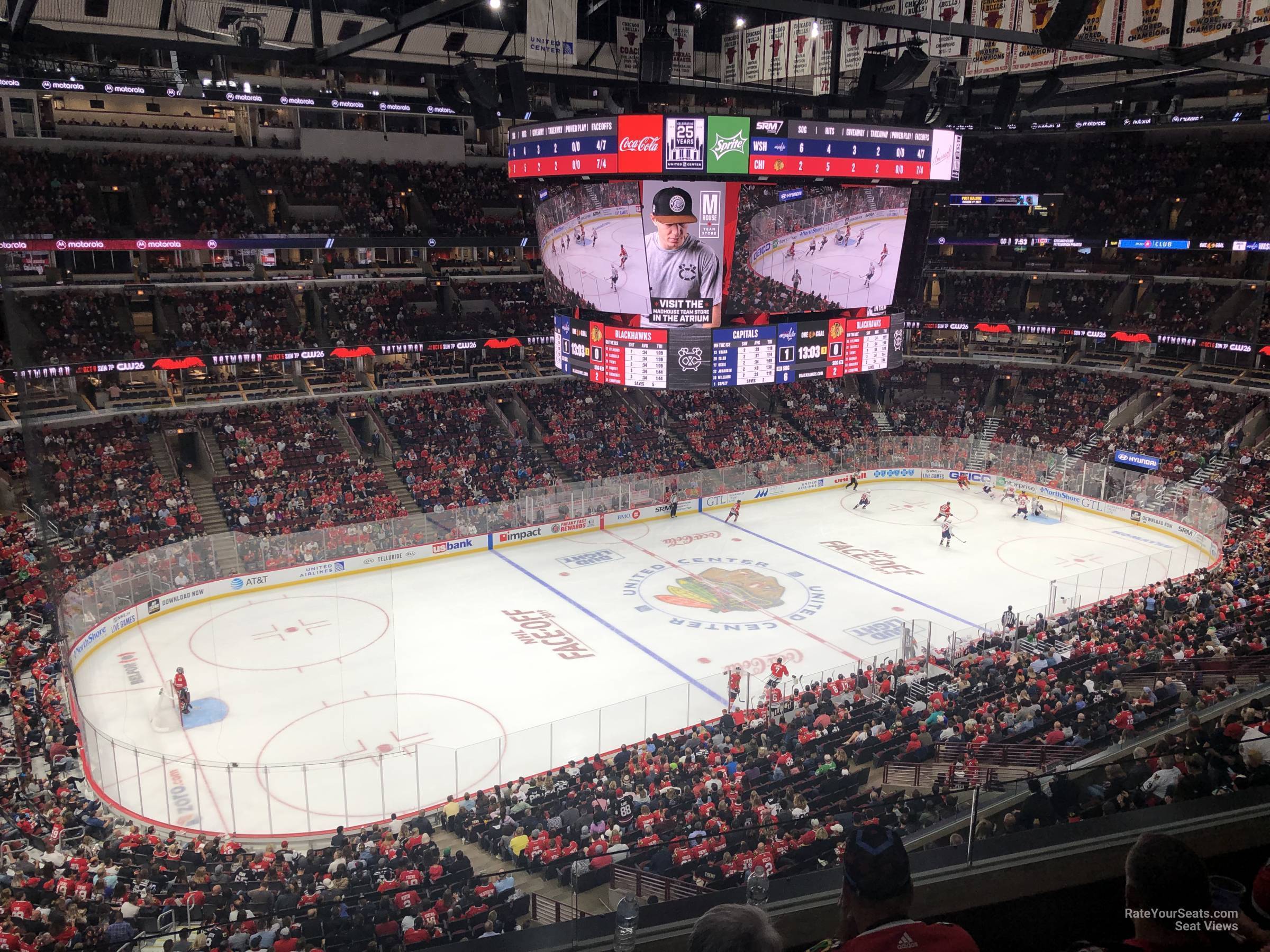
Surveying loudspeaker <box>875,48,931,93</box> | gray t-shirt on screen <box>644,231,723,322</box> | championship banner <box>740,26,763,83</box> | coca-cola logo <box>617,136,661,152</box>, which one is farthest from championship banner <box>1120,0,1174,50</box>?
championship banner <box>740,26,763,83</box>

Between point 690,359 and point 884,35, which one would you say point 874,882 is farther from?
point 884,35

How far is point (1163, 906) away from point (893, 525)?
32827 millimetres

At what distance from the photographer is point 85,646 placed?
896 inches

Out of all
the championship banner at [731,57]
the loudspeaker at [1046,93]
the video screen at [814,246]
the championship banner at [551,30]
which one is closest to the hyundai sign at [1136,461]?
the loudspeaker at [1046,93]

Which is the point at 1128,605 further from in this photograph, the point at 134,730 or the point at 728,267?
the point at 134,730

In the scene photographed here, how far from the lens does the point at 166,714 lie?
67.1 feet

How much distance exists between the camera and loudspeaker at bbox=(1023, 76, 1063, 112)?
23.5m

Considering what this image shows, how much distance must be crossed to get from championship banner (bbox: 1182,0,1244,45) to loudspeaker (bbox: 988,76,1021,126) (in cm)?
692

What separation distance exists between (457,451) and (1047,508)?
2157 centimetres

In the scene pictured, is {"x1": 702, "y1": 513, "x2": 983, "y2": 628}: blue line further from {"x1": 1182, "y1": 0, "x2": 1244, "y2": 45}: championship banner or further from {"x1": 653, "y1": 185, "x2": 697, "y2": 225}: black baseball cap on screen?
{"x1": 1182, "y1": 0, "x2": 1244, "y2": 45}: championship banner

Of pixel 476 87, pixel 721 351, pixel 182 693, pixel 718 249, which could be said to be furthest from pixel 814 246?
pixel 182 693

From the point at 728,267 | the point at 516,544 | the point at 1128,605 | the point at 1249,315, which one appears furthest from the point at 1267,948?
the point at 1249,315

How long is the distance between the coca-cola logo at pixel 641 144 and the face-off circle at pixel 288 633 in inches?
519

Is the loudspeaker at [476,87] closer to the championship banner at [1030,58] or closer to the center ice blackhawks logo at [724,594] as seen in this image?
the championship banner at [1030,58]
